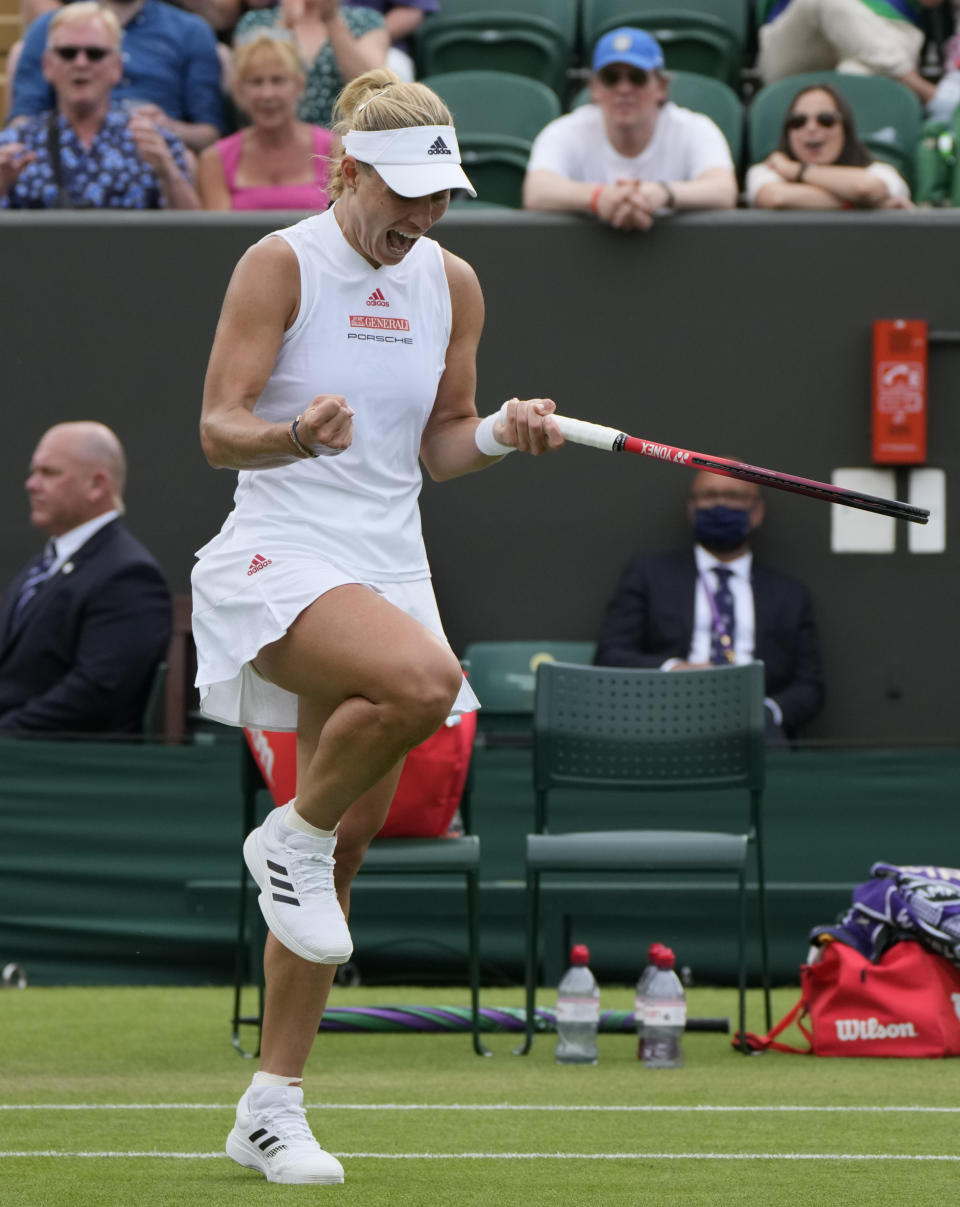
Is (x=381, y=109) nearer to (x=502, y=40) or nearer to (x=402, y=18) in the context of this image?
(x=402, y=18)

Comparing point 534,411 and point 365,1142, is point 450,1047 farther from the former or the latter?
point 534,411

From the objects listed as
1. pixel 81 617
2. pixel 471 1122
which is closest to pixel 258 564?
pixel 471 1122

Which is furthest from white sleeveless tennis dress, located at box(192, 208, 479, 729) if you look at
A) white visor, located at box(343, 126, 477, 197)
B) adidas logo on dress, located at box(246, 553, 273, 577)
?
white visor, located at box(343, 126, 477, 197)

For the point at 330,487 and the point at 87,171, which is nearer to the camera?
the point at 330,487

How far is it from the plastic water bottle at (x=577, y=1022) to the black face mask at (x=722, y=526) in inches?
116

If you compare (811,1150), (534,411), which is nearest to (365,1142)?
(811,1150)

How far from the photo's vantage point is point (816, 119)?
330 inches

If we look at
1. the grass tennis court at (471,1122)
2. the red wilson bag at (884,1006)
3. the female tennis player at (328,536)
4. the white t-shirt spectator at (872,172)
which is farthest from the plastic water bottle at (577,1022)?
the white t-shirt spectator at (872,172)

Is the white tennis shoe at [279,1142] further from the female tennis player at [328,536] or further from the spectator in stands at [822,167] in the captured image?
the spectator in stands at [822,167]

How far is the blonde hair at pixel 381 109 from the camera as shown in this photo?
3.73 meters

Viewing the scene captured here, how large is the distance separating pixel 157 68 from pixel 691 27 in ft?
8.04

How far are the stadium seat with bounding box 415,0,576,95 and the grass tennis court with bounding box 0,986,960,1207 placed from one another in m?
5.00

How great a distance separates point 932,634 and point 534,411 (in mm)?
5115

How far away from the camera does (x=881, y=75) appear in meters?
9.19
